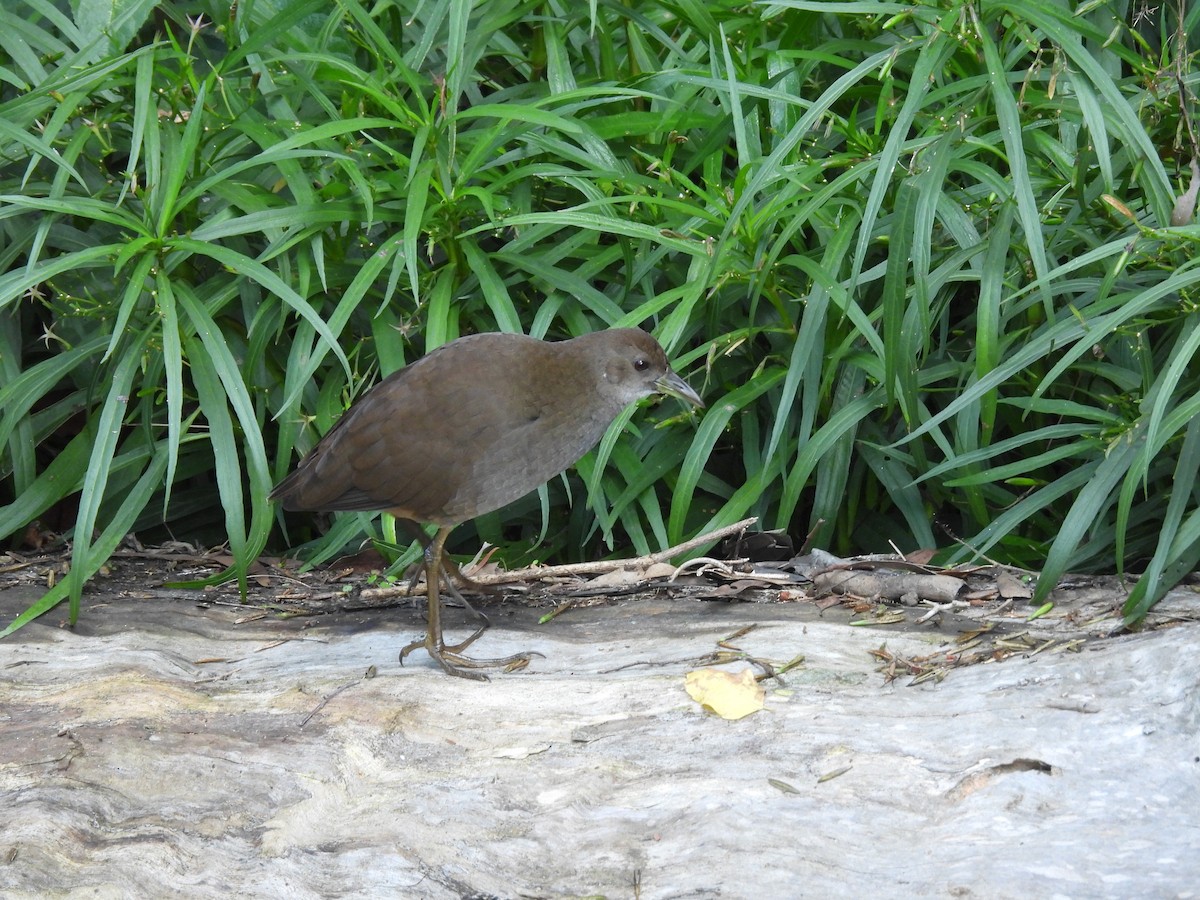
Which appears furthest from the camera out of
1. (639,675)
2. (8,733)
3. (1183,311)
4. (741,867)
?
(1183,311)

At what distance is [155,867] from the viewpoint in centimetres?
199

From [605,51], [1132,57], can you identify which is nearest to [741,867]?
[1132,57]

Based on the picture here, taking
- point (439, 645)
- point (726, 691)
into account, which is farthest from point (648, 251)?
point (726, 691)

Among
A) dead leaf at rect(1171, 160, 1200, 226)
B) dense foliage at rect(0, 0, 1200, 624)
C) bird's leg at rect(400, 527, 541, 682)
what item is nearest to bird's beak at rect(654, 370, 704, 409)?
dense foliage at rect(0, 0, 1200, 624)

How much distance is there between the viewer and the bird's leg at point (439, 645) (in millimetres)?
2904

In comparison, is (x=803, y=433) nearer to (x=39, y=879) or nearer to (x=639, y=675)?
(x=639, y=675)

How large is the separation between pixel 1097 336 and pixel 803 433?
31.9 inches

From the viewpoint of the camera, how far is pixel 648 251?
372cm

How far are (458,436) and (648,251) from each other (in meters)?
0.97

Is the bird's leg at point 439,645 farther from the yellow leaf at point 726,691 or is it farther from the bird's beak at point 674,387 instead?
the bird's beak at point 674,387

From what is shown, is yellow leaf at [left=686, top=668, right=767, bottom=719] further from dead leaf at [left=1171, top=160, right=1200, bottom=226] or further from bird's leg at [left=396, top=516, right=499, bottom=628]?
dead leaf at [left=1171, top=160, right=1200, bottom=226]

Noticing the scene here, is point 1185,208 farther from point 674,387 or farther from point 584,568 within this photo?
point 584,568

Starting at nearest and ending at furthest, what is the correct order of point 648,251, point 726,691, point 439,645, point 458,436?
1. point 726,691
2. point 439,645
3. point 458,436
4. point 648,251

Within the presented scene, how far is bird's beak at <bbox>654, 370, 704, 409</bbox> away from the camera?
3297mm
